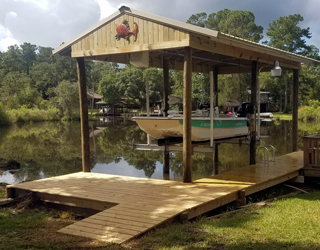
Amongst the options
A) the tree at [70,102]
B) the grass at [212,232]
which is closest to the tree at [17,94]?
the tree at [70,102]

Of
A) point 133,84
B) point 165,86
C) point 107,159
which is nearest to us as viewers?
point 165,86

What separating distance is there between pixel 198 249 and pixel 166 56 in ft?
22.7

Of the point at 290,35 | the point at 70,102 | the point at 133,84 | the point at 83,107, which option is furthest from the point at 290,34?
the point at 83,107

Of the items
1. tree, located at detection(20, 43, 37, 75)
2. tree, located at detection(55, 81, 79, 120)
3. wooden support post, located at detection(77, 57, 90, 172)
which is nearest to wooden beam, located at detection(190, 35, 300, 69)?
wooden support post, located at detection(77, 57, 90, 172)

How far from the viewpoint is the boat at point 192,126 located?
348 inches

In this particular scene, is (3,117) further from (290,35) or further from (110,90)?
(290,35)

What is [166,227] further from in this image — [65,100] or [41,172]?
[65,100]

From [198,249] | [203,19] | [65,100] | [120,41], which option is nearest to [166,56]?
[120,41]

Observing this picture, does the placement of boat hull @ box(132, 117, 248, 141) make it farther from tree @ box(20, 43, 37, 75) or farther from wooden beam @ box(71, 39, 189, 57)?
tree @ box(20, 43, 37, 75)

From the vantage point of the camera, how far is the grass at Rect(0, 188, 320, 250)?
4254mm

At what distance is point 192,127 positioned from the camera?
8750mm

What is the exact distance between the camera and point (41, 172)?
14.2 metres

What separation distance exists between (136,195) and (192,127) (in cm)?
294

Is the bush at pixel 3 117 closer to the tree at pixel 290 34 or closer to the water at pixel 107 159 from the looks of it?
the water at pixel 107 159
